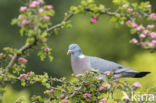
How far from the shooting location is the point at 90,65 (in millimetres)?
4535

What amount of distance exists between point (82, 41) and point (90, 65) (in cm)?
363

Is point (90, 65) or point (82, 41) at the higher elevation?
point (82, 41)

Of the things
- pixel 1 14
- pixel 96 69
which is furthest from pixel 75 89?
pixel 1 14

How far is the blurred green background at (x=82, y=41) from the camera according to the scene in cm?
789

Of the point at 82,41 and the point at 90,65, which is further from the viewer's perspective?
the point at 82,41

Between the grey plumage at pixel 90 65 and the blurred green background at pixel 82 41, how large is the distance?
4.87ft

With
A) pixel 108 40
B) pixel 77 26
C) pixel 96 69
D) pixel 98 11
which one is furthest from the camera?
pixel 77 26

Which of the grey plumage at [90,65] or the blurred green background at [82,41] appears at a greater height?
the blurred green background at [82,41]

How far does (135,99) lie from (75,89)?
48cm

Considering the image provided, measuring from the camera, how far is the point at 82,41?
26.7 ft

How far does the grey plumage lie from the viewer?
4.47 m

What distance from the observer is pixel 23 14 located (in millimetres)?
2445

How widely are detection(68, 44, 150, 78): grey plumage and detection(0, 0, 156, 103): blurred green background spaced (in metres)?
1.48

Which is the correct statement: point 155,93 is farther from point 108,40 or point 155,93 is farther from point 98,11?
point 108,40
